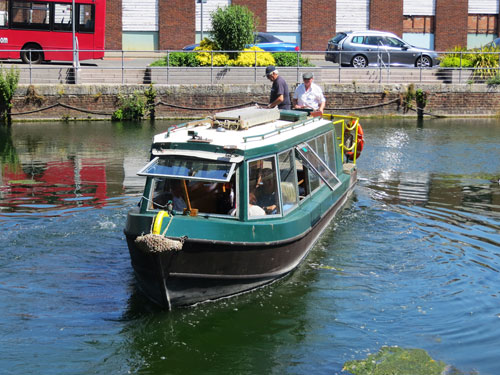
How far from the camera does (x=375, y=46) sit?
3300 centimetres

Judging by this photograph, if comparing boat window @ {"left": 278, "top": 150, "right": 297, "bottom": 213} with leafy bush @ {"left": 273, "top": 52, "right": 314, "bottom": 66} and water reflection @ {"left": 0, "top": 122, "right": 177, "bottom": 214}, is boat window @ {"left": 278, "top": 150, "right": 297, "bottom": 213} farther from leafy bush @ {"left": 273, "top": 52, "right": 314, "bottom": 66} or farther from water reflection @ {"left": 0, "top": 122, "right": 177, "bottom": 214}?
leafy bush @ {"left": 273, "top": 52, "right": 314, "bottom": 66}

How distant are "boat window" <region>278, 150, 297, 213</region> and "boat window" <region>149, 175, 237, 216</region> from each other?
0.82 metres

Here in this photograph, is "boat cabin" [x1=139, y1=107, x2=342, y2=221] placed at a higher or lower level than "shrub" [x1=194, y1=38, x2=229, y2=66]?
lower

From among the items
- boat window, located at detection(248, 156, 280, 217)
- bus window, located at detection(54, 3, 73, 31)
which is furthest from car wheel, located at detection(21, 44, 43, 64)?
boat window, located at detection(248, 156, 280, 217)

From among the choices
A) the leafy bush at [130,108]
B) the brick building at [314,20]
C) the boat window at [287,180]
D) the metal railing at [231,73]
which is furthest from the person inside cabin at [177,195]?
the brick building at [314,20]

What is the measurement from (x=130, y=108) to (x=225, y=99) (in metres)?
3.67

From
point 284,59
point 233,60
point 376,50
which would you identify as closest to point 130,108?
point 233,60

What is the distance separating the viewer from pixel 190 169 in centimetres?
924

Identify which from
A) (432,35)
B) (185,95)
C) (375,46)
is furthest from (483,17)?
(185,95)

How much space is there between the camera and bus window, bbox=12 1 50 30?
1208 inches

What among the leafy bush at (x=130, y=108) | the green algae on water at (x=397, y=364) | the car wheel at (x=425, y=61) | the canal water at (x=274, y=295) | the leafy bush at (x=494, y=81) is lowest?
the green algae on water at (x=397, y=364)

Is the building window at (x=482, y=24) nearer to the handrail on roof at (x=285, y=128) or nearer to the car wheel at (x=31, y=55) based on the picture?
the car wheel at (x=31, y=55)

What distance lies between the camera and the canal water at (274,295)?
26.0 ft

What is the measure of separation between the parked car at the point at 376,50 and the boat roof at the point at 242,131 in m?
20.9
